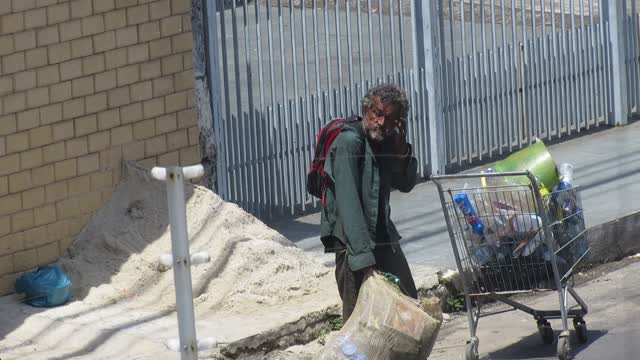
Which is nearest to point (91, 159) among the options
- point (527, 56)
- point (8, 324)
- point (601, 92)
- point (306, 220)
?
point (8, 324)

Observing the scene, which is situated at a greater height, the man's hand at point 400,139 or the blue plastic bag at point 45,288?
the man's hand at point 400,139

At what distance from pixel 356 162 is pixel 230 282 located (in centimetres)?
201

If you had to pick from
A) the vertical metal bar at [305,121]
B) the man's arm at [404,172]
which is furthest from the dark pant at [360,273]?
the vertical metal bar at [305,121]

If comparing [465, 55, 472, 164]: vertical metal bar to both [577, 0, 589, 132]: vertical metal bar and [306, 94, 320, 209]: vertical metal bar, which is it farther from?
[306, 94, 320, 209]: vertical metal bar

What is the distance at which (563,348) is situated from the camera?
23.8 feet

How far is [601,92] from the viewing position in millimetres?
13523

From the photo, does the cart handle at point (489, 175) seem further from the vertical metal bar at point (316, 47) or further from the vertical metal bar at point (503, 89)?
the vertical metal bar at point (503, 89)

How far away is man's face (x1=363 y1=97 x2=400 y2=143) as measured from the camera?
22.1ft

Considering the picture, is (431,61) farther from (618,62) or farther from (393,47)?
(618,62)

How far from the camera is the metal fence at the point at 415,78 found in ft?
33.8

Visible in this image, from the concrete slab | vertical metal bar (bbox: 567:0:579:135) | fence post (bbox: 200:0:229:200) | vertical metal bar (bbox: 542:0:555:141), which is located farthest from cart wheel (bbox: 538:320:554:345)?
vertical metal bar (bbox: 567:0:579:135)

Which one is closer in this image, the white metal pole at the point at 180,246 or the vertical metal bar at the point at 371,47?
the white metal pole at the point at 180,246

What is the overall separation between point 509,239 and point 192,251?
7.64 ft

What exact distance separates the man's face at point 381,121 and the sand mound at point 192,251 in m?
1.90
